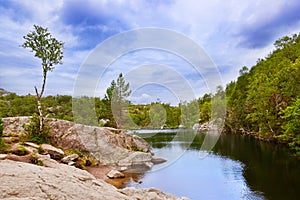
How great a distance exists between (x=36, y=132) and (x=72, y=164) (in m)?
5.09

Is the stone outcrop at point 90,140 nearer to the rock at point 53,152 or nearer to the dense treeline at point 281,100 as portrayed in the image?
the rock at point 53,152

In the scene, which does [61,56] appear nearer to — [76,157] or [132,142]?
[76,157]

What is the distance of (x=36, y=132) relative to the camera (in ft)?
72.5

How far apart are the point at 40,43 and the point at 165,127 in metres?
69.4

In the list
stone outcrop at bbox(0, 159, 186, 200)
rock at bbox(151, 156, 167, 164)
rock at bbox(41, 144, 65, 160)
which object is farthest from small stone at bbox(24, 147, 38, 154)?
rock at bbox(151, 156, 167, 164)

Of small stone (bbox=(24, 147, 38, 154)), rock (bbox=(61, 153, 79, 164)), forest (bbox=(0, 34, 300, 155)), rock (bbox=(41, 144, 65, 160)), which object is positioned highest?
forest (bbox=(0, 34, 300, 155))

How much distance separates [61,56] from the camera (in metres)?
22.7

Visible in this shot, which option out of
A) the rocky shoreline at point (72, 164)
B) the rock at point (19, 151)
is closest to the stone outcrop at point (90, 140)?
the rocky shoreline at point (72, 164)

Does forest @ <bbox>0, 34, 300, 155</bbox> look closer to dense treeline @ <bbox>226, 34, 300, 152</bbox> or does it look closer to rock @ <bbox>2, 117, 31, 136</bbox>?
dense treeline @ <bbox>226, 34, 300, 152</bbox>

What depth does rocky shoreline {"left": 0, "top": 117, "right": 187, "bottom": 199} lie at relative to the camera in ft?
24.0

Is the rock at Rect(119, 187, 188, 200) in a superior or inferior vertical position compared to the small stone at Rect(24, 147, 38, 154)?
inferior

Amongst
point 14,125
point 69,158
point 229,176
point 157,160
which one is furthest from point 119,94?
point 229,176

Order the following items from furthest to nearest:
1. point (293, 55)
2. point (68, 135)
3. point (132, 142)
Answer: point (293, 55)
point (132, 142)
point (68, 135)

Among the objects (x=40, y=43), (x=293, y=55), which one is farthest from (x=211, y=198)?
(x=293, y=55)
